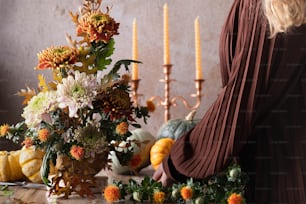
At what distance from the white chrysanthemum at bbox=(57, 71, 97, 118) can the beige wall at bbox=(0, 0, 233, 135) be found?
1.00 metres

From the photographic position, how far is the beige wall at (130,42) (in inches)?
74.4

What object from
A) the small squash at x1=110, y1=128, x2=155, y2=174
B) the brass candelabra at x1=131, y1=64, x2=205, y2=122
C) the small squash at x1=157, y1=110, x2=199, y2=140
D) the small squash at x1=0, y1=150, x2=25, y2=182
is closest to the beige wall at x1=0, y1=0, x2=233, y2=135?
the brass candelabra at x1=131, y1=64, x2=205, y2=122

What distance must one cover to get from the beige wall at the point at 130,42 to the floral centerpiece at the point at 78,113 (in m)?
0.96

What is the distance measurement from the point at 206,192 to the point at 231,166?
0.18 feet

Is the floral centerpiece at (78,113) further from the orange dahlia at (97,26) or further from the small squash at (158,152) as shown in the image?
the small squash at (158,152)

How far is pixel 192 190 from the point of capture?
89cm

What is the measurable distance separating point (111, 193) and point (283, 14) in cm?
36

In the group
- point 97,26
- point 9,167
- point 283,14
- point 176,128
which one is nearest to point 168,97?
point 176,128

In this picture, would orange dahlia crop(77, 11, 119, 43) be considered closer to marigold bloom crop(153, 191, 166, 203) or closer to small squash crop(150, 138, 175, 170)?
marigold bloom crop(153, 191, 166, 203)

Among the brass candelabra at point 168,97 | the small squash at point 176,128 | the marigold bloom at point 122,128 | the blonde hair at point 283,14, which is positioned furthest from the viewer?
the brass candelabra at point 168,97

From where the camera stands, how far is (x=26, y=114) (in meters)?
0.93

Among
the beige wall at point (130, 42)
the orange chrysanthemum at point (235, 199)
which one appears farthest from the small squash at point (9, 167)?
the beige wall at point (130, 42)

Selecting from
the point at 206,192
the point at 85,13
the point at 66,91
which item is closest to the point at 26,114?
the point at 66,91

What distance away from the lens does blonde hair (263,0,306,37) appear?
2.64ft
